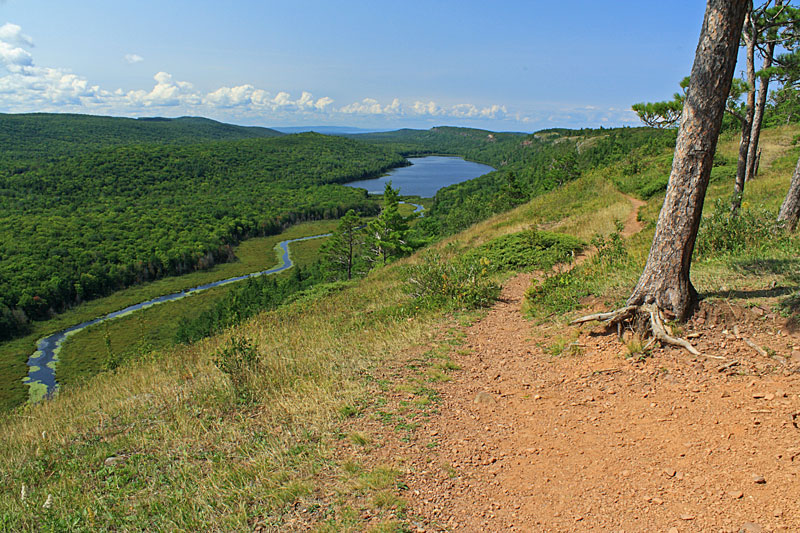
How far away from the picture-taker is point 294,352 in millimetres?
6770

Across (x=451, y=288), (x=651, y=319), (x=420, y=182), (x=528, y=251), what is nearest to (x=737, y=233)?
(x=651, y=319)

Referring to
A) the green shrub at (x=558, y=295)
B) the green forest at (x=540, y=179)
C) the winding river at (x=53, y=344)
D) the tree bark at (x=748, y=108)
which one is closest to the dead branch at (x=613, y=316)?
the green shrub at (x=558, y=295)

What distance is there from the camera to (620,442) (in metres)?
3.72

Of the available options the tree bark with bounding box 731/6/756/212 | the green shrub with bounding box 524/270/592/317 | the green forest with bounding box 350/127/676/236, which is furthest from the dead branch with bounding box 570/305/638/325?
the green forest with bounding box 350/127/676/236

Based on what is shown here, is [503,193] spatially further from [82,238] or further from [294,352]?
[82,238]

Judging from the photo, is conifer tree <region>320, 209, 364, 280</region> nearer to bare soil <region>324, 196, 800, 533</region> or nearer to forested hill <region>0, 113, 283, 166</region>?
bare soil <region>324, 196, 800, 533</region>

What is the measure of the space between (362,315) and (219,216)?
357 ft

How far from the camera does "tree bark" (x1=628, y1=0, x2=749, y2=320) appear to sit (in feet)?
15.0

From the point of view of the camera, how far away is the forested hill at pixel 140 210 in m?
64.9

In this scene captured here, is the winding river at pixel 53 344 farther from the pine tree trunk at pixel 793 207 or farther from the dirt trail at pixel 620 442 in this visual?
the pine tree trunk at pixel 793 207

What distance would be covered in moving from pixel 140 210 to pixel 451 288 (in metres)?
116

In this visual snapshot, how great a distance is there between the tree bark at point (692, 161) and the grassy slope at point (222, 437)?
1082mm

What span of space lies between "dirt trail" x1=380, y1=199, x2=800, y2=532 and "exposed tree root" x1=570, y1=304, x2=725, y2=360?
11cm

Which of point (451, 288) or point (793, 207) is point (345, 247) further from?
point (793, 207)
